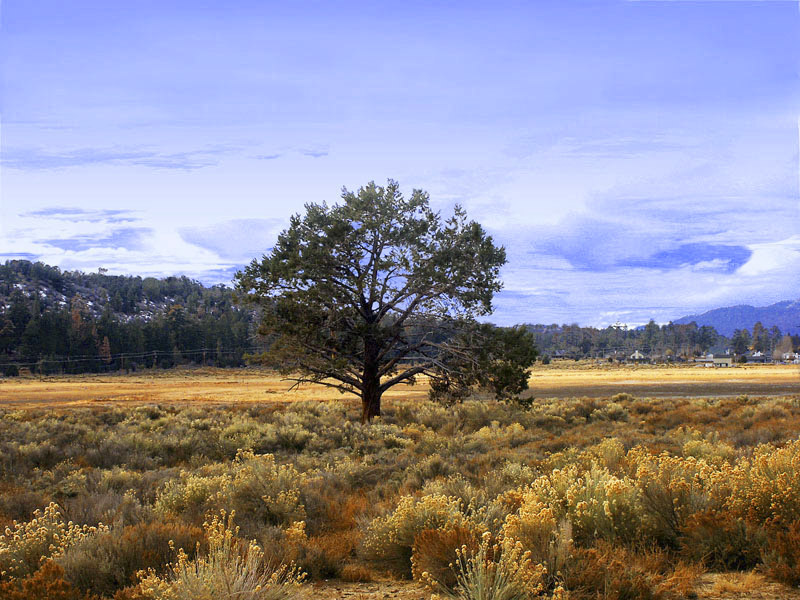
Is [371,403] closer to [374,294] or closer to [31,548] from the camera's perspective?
[374,294]

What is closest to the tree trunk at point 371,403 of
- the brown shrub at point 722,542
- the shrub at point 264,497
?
the shrub at point 264,497

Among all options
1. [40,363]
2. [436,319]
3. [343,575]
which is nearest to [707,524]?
[343,575]

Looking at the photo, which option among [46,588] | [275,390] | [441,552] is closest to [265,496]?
[441,552]

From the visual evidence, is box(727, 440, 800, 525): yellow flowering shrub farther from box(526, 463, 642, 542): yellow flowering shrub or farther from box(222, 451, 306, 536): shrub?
box(222, 451, 306, 536): shrub

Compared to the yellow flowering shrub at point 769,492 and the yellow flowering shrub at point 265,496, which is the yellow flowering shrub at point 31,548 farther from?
the yellow flowering shrub at point 769,492

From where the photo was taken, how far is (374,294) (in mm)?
21875

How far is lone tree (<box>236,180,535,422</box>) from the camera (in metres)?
21.3

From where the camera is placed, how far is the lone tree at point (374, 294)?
69.8 ft

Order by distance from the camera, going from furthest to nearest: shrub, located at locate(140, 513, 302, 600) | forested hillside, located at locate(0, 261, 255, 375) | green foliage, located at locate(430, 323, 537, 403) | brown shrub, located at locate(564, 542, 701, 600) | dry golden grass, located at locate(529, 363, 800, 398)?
forested hillside, located at locate(0, 261, 255, 375), dry golden grass, located at locate(529, 363, 800, 398), green foliage, located at locate(430, 323, 537, 403), brown shrub, located at locate(564, 542, 701, 600), shrub, located at locate(140, 513, 302, 600)

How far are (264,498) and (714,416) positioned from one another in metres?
19.9

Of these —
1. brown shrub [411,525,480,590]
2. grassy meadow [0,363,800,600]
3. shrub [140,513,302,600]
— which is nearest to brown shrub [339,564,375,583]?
grassy meadow [0,363,800,600]

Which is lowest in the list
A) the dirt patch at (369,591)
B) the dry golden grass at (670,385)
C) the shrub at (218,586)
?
the dry golden grass at (670,385)

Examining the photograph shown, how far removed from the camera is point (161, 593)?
476 cm

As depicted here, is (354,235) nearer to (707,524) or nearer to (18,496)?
(18,496)
